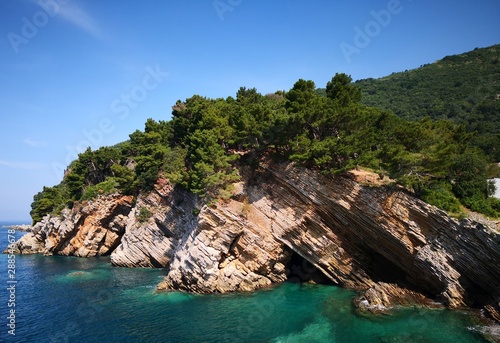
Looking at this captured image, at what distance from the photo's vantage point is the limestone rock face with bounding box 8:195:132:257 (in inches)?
1921

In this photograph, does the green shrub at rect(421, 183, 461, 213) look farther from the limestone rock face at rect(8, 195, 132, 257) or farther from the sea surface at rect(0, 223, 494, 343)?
the limestone rock face at rect(8, 195, 132, 257)

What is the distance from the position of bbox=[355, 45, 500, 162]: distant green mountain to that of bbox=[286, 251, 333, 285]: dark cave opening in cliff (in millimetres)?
40047

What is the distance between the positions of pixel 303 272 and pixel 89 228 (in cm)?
3769

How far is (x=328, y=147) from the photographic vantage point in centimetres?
2708

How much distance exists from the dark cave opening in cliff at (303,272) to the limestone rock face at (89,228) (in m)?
29.4

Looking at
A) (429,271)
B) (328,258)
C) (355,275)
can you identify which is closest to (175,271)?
(328,258)

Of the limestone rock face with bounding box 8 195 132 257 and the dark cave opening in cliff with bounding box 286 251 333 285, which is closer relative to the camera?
the dark cave opening in cliff with bounding box 286 251 333 285

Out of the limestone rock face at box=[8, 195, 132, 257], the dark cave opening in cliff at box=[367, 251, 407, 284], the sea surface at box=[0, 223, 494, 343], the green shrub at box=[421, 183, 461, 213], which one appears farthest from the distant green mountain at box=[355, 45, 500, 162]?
the limestone rock face at box=[8, 195, 132, 257]

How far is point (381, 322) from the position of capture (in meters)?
20.4

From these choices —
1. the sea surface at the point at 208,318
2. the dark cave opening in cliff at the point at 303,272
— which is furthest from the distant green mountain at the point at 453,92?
the sea surface at the point at 208,318

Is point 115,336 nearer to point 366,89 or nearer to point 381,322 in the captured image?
point 381,322

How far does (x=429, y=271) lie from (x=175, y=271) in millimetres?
22531

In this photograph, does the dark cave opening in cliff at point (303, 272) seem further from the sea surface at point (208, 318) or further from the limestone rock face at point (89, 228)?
the limestone rock face at point (89, 228)

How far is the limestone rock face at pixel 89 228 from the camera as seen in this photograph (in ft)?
160
